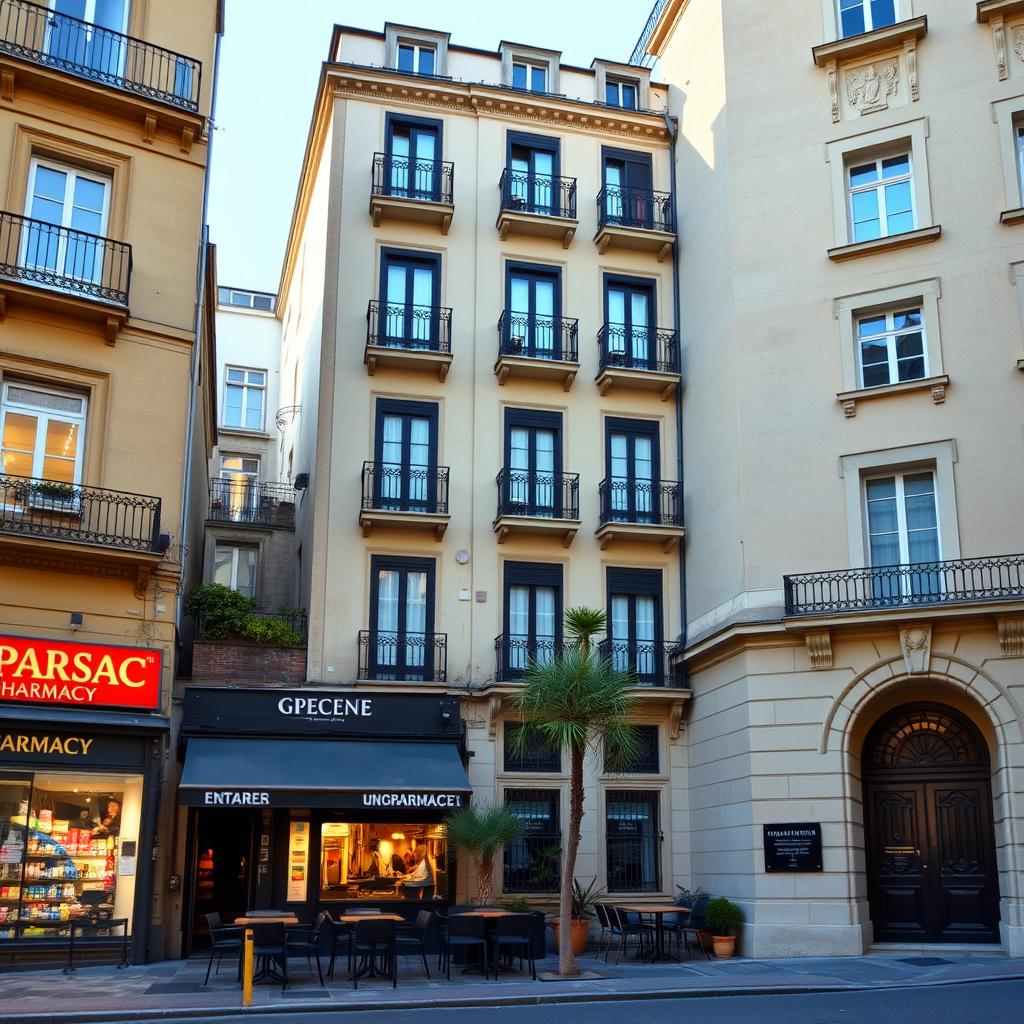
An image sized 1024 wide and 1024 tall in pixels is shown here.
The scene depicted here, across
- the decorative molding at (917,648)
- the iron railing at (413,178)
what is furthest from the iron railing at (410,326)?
the decorative molding at (917,648)

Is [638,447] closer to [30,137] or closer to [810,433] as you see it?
[810,433]

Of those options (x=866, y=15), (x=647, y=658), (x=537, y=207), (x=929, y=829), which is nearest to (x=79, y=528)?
(x=647, y=658)

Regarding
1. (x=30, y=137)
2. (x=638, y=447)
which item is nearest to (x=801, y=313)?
(x=638, y=447)

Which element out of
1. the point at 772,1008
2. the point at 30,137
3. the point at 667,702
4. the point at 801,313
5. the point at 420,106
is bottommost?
the point at 772,1008

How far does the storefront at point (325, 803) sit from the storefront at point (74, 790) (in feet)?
5.96

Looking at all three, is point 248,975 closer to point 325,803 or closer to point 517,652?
point 325,803

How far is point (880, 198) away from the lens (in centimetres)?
2283

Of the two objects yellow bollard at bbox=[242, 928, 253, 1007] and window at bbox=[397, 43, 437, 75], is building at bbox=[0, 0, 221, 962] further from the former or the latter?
window at bbox=[397, 43, 437, 75]

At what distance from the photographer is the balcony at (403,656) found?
23047mm

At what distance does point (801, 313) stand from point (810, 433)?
2.42m

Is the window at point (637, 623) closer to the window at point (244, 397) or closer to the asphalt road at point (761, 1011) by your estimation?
the asphalt road at point (761, 1011)

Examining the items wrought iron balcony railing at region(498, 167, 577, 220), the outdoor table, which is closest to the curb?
the outdoor table

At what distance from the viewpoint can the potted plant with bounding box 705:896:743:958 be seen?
20.2 meters

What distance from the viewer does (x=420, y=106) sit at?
85.5ft
